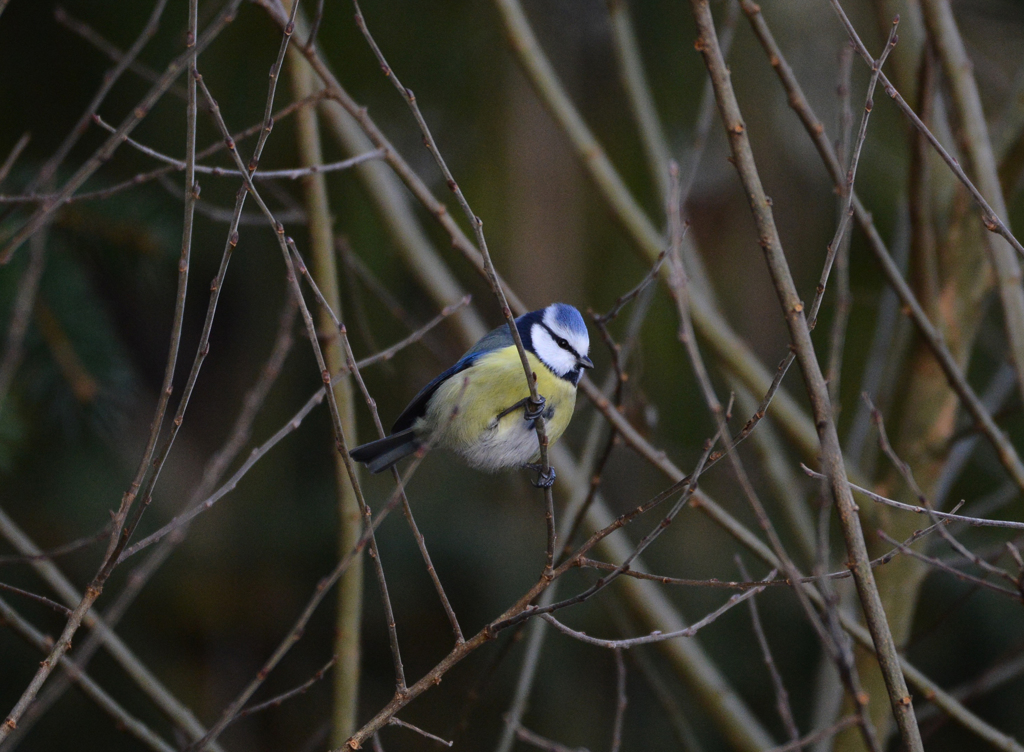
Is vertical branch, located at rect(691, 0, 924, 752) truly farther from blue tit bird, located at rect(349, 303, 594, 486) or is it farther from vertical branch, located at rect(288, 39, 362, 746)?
vertical branch, located at rect(288, 39, 362, 746)

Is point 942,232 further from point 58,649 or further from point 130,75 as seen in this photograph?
point 130,75

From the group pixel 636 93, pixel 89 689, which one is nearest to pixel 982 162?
pixel 636 93

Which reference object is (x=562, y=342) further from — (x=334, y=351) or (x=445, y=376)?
(x=334, y=351)

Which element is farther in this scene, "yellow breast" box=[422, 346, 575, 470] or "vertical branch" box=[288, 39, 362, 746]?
"yellow breast" box=[422, 346, 575, 470]

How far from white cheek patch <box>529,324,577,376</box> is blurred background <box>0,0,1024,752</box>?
679 mm

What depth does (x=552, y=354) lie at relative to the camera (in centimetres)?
221

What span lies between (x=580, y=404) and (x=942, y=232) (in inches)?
58.7

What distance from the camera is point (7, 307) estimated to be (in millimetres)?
2068

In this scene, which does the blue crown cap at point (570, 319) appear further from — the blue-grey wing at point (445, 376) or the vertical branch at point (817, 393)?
the vertical branch at point (817, 393)

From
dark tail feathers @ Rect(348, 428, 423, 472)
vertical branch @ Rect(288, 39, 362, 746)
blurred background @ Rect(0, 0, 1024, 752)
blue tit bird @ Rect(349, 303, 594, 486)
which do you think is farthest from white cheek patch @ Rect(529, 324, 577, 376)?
blurred background @ Rect(0, 0, 1024, 752)

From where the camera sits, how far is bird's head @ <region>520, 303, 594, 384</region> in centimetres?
215

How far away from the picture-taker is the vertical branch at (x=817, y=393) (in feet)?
3.68

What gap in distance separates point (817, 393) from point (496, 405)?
103 centimetres

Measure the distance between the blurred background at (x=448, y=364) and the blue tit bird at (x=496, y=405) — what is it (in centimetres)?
73
